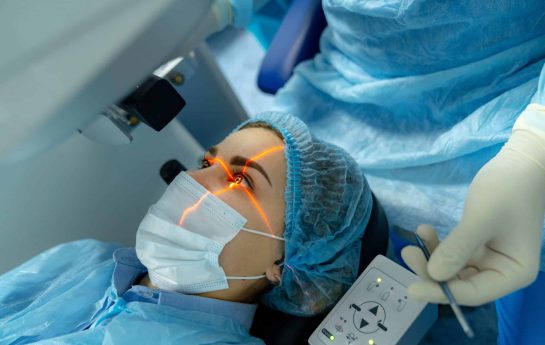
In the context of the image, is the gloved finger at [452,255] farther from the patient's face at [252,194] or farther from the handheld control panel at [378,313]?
the patient's face at [252,194]

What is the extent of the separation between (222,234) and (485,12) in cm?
73

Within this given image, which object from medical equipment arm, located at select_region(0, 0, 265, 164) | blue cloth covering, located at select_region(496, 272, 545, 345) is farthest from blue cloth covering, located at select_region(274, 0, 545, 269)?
medical equipment arm, located at select_region(0, 0, 265, 164)

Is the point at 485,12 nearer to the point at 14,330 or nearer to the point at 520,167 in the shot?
the point at 520,167

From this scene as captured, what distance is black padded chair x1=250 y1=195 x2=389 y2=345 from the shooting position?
979 millimetres

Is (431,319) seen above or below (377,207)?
below

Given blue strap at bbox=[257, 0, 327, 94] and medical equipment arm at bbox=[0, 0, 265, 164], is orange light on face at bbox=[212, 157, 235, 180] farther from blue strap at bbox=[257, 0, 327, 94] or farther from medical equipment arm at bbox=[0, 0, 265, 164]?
blue strap at bbox=[257, 0, 327, 94]

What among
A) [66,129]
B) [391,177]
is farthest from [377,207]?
[66,129]

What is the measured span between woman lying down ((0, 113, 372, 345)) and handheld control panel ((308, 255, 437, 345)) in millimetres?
57

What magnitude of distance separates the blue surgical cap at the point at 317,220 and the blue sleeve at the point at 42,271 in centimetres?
47

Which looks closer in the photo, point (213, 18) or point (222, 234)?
point (222, 234)

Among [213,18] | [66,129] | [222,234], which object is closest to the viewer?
[66,129]

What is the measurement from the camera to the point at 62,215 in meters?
1.21

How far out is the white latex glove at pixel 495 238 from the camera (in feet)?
2.15

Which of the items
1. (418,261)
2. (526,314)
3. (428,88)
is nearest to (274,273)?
(418,261)
